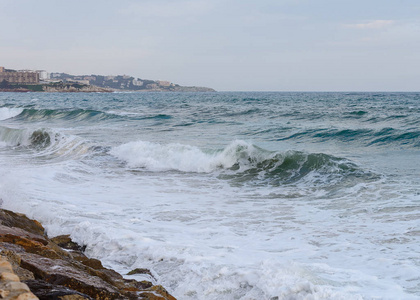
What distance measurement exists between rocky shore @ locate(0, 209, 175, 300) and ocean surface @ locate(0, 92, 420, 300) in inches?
20.3

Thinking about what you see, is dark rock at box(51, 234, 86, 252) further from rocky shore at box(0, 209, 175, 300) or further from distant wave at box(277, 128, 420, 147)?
distant wave at box(277, 128, 420, 147)

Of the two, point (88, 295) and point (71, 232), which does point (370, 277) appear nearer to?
point (88, 295)

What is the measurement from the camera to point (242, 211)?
6.92m

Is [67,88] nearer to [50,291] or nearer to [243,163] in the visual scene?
[243,163]

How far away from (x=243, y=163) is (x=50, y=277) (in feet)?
29.9

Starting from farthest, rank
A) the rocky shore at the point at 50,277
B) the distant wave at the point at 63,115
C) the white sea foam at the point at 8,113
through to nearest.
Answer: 1. the white sea foam at the point at 8,113
2. the distant wave at the point at 63,115
3. the rocky shore at the point at 50,277

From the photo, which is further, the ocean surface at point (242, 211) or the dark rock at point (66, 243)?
the dark rock at point (66, 243)

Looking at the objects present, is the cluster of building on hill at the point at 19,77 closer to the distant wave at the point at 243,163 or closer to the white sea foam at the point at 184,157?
the white sea foam at the point at 184,157

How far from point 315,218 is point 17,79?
152423mm

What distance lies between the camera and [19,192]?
747 centimetres

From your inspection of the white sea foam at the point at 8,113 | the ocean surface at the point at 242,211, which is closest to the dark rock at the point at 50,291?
the ocean surface at the point at 242,211

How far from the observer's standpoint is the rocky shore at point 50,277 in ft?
7.03

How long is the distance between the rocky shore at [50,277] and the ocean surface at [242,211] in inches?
20.3

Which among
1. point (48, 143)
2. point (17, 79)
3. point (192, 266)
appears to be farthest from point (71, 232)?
point (17, 79)
